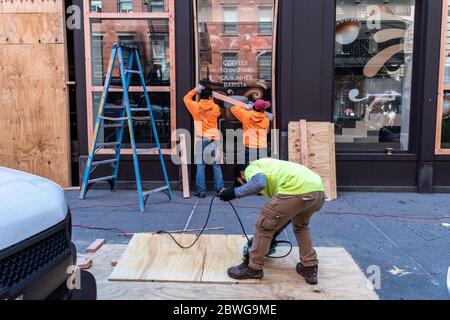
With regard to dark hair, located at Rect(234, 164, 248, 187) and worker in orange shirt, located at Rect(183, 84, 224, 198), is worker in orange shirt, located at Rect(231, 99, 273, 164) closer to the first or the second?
dark hair, located at Rect(234, 164, 248, 187)

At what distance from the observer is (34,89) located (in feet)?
24.8

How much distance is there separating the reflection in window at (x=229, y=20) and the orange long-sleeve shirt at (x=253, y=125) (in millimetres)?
1434

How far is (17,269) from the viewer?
2133mm

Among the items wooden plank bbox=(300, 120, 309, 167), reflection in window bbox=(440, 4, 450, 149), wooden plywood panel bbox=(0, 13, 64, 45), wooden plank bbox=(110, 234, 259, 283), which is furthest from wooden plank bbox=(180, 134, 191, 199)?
reflection in window bbox=(440, 4, 450, 149)

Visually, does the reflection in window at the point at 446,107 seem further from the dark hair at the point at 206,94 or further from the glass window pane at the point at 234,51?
the dark hair at the point at 206,94

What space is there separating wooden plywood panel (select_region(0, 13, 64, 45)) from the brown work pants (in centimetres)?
547

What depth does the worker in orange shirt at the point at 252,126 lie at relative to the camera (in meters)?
7.11

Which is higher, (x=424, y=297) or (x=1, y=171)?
(x=1, y=171)

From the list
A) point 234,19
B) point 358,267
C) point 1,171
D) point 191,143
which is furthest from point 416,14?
point 1,171

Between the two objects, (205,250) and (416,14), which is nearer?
(205,250)

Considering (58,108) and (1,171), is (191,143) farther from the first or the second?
(1,171)

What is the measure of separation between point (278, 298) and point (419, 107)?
522 centimetres

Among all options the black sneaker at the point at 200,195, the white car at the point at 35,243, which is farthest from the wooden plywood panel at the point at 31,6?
the white car at the point at 35,243

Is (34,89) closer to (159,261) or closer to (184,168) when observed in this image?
(184,168)
